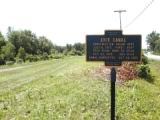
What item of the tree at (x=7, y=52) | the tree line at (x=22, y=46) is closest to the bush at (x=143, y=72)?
the tree line at (x=22, y=46)

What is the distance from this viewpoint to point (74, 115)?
1181 cm

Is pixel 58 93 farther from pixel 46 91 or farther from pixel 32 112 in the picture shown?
pixel 32 112

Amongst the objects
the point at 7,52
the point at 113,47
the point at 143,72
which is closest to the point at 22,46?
the point at 7,52

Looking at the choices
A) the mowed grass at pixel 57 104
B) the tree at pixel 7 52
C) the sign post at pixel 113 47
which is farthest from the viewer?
the tree at pixel 7 52

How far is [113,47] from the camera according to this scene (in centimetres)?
934

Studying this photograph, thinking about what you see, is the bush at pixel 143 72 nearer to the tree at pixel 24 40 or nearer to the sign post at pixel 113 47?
the sign post at pixel 113 47

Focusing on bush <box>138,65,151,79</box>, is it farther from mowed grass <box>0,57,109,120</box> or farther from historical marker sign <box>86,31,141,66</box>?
historical marker sign <box>86,31,141,66</box>

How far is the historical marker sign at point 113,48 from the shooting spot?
934 centimetres

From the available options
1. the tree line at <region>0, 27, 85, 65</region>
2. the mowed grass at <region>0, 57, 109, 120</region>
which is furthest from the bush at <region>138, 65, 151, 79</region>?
the tree line at <region>0, 27, 85, 65</region>

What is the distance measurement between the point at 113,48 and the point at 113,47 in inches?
1.0

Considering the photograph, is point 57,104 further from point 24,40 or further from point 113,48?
point 24,40

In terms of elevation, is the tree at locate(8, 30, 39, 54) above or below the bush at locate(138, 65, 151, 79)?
above

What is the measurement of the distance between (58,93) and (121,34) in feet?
22.9

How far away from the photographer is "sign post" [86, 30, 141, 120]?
9344mm
